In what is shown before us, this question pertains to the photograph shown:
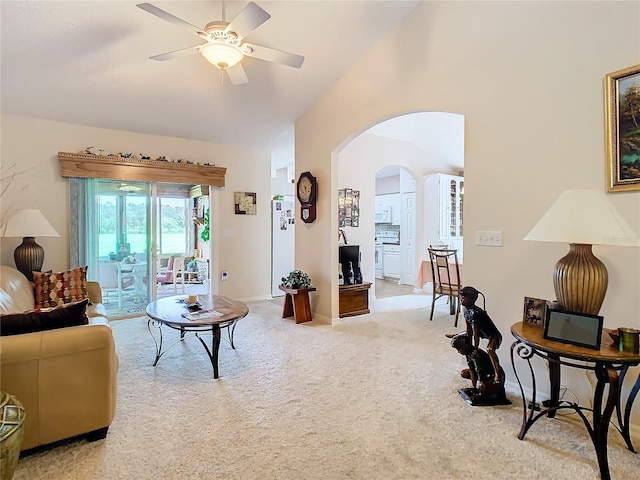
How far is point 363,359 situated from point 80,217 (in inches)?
154

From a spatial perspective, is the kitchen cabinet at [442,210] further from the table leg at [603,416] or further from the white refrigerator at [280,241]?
the table leg at [603,416]

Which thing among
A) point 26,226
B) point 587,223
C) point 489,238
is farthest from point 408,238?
point 26,226

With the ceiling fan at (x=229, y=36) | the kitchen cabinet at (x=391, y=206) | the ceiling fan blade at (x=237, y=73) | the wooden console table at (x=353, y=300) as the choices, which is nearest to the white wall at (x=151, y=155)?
the wooden console table at (x=353, y=300)

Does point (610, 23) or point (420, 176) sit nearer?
point (610, 23)

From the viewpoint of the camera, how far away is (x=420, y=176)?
690 cm

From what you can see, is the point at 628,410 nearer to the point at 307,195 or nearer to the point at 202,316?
the point at 202,316

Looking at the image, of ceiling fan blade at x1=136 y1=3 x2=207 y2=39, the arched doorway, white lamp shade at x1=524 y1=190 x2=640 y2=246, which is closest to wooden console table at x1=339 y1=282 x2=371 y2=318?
the arched doorway

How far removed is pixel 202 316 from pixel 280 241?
11.4 ft

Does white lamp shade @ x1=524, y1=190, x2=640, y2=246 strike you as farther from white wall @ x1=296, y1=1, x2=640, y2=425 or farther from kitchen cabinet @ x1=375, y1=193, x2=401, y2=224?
kitchen cabinet @ x1=375, y1=193, x2=401, y2=224

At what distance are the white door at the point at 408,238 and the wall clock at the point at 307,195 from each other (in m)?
3.09

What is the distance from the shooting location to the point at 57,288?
3547mm

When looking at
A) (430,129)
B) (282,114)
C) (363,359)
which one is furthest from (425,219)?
(363,359)

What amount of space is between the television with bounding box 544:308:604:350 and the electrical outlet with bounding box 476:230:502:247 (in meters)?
0.92

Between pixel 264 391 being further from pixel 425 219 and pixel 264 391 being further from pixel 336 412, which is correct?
pixel 425 219
